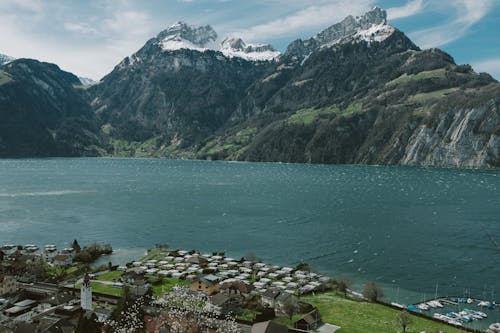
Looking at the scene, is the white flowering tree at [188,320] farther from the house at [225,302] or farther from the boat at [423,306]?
the boat at [423,306]

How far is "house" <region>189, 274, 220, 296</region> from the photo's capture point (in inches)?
2953

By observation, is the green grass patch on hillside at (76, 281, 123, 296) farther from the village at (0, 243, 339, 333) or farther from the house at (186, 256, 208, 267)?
the house at (186, 256, 208, 267)

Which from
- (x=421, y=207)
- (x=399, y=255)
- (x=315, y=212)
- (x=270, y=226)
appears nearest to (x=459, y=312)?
(x=399, y=255)

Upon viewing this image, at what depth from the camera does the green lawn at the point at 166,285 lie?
7650 centimetres

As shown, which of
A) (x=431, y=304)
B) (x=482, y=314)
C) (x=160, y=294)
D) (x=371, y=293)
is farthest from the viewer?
(x=431, y=304)

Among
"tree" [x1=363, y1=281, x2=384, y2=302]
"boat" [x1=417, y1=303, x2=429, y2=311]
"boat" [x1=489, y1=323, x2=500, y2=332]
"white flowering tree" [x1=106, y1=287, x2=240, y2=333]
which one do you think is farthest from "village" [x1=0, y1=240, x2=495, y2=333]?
"boat" [x1=489, y1=323, x2=500, y2=332]

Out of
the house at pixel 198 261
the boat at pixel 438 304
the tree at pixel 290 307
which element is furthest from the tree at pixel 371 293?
the house at pixel 198 261

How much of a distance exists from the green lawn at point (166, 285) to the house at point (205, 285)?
4241 mm

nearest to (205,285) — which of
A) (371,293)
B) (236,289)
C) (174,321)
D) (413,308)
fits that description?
(236,289)

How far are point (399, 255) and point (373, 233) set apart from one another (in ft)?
74.3

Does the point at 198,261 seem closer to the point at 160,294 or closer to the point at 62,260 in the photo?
the point at 160,294

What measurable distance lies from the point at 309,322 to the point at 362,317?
10104 mm

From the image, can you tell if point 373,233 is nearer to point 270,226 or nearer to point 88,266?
point 270,226

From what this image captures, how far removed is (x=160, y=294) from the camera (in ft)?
245
